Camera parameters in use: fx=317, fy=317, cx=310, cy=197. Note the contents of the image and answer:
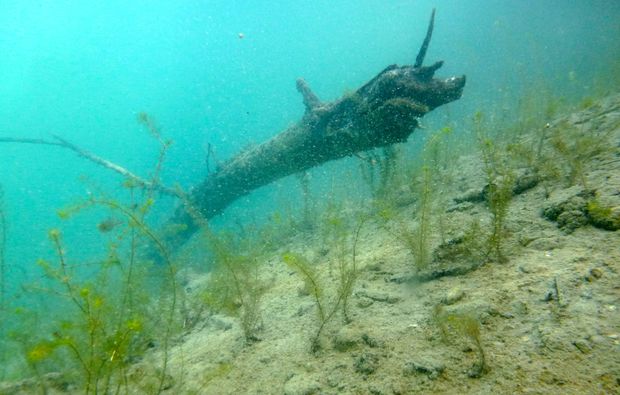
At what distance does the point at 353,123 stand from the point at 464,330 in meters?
4.16

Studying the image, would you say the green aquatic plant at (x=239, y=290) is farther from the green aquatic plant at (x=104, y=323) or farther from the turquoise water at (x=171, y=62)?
the turquoise water at (x=171, y=62)

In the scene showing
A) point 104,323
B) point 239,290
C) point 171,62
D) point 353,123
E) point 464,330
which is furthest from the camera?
point 171,62

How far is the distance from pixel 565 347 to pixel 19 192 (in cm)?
15676

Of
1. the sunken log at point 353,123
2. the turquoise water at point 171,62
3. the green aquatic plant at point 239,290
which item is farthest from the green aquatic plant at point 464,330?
the turquoise water at point 171,62

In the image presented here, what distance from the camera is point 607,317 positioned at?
177 cm

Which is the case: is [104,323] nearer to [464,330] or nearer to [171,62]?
[464,330]

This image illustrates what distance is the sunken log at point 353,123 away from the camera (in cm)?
503

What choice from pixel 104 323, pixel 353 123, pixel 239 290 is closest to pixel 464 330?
pixel 239 290

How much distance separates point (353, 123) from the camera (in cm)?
550

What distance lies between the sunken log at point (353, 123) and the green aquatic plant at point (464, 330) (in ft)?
11.6

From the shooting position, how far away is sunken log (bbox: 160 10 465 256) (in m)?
5.03

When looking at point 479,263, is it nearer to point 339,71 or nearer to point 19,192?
point 339,71

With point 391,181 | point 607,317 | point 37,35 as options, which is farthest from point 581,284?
point 37,35

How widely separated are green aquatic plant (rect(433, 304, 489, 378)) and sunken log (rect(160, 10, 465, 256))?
353 centimetres
